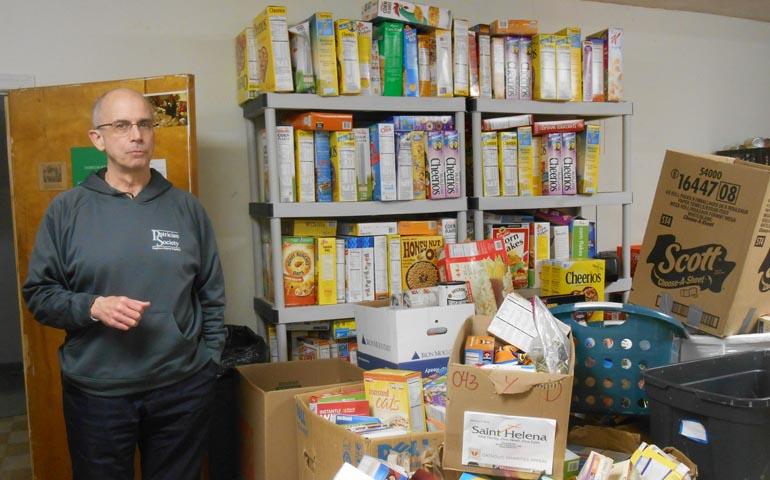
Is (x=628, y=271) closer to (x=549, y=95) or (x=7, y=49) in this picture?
(x=549, y=95)

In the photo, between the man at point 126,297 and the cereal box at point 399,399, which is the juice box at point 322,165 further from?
the cereal box at point 399,399

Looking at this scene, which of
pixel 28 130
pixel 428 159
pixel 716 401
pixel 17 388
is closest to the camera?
pixel 716 401

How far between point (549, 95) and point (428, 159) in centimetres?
75

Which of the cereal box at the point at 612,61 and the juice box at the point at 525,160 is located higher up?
the cereal box at the point at 612,61

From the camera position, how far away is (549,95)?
3316 mm

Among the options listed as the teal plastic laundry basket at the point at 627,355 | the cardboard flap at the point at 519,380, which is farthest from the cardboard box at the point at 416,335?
the cardboard flap at the point at 519,380

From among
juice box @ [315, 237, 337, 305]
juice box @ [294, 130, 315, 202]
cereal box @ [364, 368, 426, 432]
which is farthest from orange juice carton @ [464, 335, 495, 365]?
juice box @ [294, 130, 315, 202]

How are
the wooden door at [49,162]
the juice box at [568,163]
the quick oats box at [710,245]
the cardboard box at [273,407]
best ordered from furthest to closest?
1. the juice box at [568,163]
2. the wooden door at [49,162]
3. the cardboard box at [273,407]
4. the quick oats box at [710,245]

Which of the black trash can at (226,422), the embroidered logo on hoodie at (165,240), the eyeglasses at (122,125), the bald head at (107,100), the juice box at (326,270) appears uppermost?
the bald head at (107,100)

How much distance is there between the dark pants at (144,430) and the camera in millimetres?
1948

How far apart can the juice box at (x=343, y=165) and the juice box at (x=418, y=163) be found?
28 centimetres

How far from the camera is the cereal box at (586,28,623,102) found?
11.3 ft

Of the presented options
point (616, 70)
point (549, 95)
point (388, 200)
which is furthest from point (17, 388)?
point (616, 70)

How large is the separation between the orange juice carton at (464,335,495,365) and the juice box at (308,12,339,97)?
54.8 inches
